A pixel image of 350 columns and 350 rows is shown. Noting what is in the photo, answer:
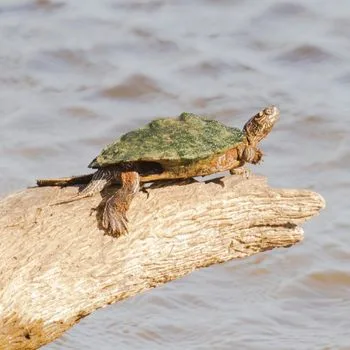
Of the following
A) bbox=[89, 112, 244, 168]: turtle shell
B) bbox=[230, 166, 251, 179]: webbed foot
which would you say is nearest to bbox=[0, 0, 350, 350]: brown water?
bbox=[230, 166, 251, 179]: webbed foot

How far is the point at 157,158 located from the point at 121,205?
0.19m

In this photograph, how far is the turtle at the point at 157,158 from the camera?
13.0 feet

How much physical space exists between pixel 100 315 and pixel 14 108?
2.64m

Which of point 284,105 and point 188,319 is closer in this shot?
point 188,319

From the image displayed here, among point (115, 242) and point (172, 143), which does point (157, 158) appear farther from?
point (115, 242)

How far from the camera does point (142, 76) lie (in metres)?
8.55

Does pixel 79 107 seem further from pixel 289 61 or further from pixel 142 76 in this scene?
pixel 289 61

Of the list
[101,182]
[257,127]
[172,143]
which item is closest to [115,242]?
[101,182]

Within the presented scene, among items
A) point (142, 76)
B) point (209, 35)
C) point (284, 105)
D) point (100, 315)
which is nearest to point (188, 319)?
point (100, 315)

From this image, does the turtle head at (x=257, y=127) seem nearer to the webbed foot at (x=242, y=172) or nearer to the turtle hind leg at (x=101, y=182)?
the webbed foot at (x=242, y=172)

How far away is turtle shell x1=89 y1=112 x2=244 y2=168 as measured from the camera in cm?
397

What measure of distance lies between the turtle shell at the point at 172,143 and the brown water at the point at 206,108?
1563 millimetres

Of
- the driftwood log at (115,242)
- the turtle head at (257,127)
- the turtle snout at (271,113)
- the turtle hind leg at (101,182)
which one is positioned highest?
the turtle snout at (271,113)

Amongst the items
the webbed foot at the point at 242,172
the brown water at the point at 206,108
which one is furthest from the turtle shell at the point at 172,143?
the brown water at the point at 206,108
